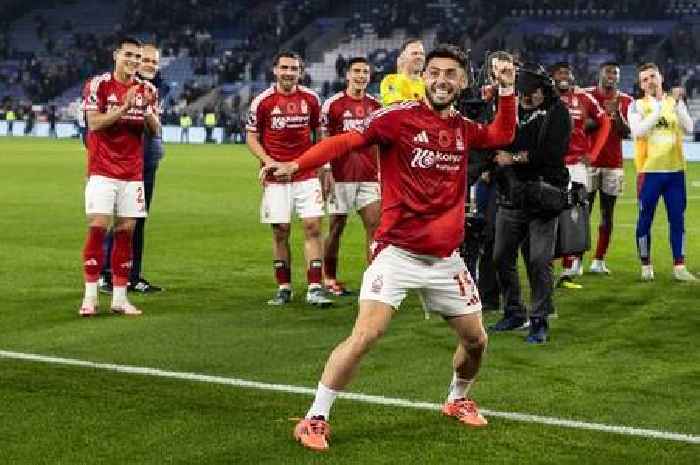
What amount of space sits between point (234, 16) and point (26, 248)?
163 feet

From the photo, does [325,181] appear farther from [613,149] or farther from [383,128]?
[383,128]

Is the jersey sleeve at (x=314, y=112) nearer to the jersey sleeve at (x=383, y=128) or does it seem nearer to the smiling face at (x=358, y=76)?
the smiling face at (x=358, y=76)

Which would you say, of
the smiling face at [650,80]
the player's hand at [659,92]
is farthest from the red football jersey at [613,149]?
the smiling face at [650,80]

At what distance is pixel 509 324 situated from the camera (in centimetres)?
988

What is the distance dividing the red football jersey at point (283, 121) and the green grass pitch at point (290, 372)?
1260 millimetres

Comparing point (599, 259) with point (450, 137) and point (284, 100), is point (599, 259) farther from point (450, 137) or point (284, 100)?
point (450, 137)

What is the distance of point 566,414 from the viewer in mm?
6988

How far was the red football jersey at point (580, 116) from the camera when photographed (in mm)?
12750

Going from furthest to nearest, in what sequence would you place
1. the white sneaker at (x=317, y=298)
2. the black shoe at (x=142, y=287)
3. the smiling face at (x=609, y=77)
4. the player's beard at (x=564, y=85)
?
the smiling face at (x=609, y=77)
the player's beard at (x=564, y=85)
the black shoe at (x=142, y=287)
the white sneaker at (x=317, y=298)

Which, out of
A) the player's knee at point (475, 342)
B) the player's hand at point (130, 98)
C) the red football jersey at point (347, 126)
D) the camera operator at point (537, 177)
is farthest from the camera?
the red football jersey at point (347, 126)

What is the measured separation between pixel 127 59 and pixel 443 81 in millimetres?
4561

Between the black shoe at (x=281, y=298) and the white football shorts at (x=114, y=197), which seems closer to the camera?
the white football shorts at (x=114, y=197)

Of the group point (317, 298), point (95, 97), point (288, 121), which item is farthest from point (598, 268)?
point (95, 97)

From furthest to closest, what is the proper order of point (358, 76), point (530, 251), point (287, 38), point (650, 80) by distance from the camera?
point (287, 38), point (650, 80), point (358, 76), point (530, 251)
